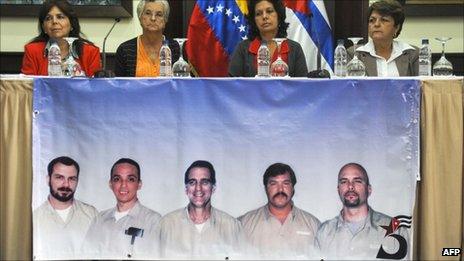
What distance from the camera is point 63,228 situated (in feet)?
12.2

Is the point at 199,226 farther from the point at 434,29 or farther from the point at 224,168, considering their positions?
the point at 434,29

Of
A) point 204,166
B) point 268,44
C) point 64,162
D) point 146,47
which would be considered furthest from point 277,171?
point 146,47

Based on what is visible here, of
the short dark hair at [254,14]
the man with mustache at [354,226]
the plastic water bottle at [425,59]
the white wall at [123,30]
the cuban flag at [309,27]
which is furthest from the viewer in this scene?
the white wall at [123,30]

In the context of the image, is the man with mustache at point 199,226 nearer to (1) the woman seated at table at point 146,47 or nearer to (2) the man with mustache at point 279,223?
(2) the man with mustache at point 279,223

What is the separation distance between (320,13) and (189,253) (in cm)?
249

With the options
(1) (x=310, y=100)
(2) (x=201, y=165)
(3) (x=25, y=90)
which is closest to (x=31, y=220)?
(3) (x=25, y=90)

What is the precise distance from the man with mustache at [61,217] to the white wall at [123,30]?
2.02 m

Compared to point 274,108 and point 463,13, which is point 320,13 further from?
point 274,108

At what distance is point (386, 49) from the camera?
15.0ft

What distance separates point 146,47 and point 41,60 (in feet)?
2.16

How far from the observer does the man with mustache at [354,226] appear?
364 cm

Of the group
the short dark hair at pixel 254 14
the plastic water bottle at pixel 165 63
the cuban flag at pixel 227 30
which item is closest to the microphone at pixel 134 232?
the plastic water bottle at pixel 165 63

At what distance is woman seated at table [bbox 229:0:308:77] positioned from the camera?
4633mm

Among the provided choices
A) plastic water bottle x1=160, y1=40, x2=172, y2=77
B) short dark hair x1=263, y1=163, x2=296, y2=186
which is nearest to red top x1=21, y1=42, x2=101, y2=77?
plastic water bottle x1=160, y1=40, x2=172, y2=77
